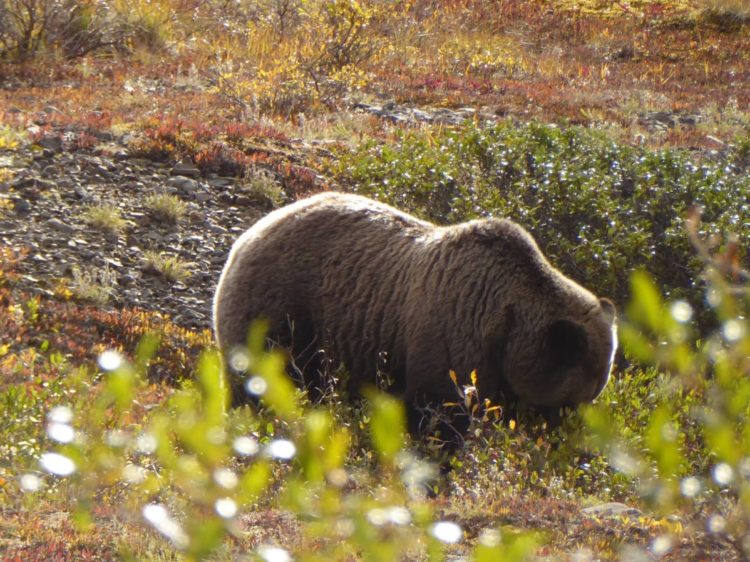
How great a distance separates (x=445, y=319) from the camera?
6.64 meters

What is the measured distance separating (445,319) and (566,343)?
2.62 ft

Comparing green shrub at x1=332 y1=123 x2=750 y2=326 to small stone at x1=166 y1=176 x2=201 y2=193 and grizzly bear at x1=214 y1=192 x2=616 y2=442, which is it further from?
grizzly bear at x1=214 y1=192 x2=616 y2=442

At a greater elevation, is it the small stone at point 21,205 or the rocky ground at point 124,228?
the small stone at point 21,205

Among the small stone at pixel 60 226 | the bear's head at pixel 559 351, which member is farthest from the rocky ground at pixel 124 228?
the bear's head at pixel 559 351

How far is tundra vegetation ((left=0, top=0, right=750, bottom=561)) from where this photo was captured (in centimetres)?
169

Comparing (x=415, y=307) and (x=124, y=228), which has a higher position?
(x=415, y=307)

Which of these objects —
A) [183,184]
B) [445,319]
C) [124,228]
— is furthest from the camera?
[183,184]

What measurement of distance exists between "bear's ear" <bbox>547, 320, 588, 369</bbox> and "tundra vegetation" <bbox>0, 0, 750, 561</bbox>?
1.37 ft

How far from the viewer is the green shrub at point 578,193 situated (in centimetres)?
973

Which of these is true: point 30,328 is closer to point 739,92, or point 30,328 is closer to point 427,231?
point 427,231

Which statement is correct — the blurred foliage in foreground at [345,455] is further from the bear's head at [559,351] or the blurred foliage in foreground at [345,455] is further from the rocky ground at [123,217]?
the rocky ground at [123,217]

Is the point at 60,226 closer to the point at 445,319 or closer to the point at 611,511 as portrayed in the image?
the point at 445,319

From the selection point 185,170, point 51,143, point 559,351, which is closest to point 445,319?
point 559,351

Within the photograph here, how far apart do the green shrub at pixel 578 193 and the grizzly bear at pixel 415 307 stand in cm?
303
